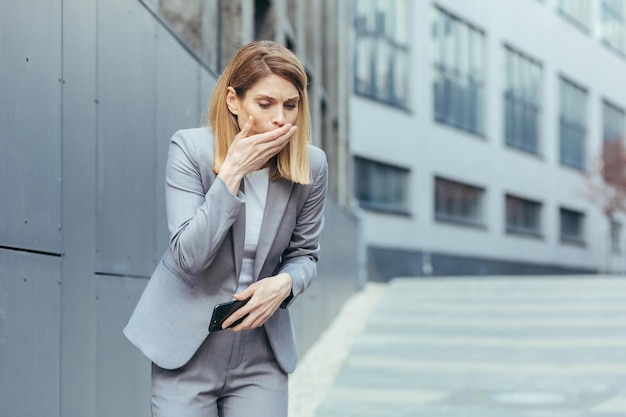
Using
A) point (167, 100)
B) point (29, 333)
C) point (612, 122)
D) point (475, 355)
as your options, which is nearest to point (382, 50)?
point (475, 355)

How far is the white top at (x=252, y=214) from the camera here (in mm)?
3086

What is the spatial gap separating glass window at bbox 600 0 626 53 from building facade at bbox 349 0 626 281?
0.10m

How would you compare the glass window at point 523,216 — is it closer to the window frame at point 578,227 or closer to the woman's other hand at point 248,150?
the window frame at point 578,227

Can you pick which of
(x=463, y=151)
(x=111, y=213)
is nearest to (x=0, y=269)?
(x=111, y=213)

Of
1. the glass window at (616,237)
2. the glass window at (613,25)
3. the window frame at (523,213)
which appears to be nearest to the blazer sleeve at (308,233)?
the window frame at (523,213)

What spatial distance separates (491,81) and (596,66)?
11.3 m

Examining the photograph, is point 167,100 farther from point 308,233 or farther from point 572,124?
point 572,124

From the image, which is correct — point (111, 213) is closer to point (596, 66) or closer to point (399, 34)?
point (399, 34)

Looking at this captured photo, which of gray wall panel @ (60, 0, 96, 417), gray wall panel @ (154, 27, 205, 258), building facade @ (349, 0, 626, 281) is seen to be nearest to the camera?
gray wall panel @ (60, 0, 96, 417)

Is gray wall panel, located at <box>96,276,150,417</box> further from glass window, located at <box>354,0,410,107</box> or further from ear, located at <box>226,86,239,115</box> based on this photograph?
glass window, located at <box>354,0,410,107</box>

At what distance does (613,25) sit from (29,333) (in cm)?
4673

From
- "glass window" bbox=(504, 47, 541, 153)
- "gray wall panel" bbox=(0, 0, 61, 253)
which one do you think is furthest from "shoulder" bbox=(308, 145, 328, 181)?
A: "glass window" bbox=(504, 47, 541, 153)

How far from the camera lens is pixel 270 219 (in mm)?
3092

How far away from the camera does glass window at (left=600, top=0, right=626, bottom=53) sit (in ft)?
152
